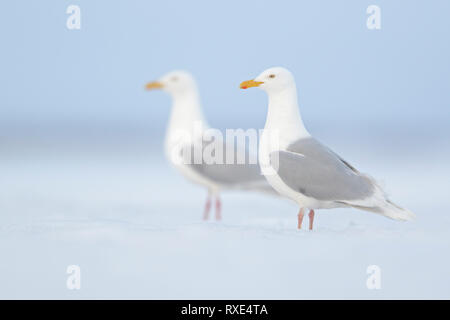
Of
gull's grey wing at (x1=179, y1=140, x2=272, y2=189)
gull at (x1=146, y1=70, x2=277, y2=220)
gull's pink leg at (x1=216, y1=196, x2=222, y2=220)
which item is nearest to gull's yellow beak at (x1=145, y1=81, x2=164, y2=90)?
gull at (x1=146, y1=70, x2=277, y2=220)

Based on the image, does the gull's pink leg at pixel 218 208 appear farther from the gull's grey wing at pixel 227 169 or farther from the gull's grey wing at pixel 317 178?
the gull's grey wing at pixel 317 178

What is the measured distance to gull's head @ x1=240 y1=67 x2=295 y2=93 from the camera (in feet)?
15.2

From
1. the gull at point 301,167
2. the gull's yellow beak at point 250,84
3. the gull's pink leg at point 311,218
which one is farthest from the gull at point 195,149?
the gull's yellow beak at point 250,84

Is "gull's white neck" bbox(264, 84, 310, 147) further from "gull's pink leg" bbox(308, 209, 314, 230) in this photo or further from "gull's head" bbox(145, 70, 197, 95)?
"gull's head" bbox(145, 70, 197, 95)

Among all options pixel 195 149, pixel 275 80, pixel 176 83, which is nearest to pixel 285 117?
pixel 275 80

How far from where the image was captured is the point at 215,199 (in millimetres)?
5516

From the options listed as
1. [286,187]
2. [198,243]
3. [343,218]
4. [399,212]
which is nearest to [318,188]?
[286,187]

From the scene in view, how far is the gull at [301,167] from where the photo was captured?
174 inches

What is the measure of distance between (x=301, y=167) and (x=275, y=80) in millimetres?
676

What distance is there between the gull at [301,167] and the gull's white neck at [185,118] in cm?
102

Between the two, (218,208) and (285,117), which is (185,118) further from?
(285,117)

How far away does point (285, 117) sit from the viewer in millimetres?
4582

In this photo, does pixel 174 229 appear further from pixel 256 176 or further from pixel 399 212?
pixel 399 212

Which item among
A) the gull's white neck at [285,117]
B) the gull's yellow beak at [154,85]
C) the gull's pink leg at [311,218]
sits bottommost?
the gull's pink leg at [311,218]
